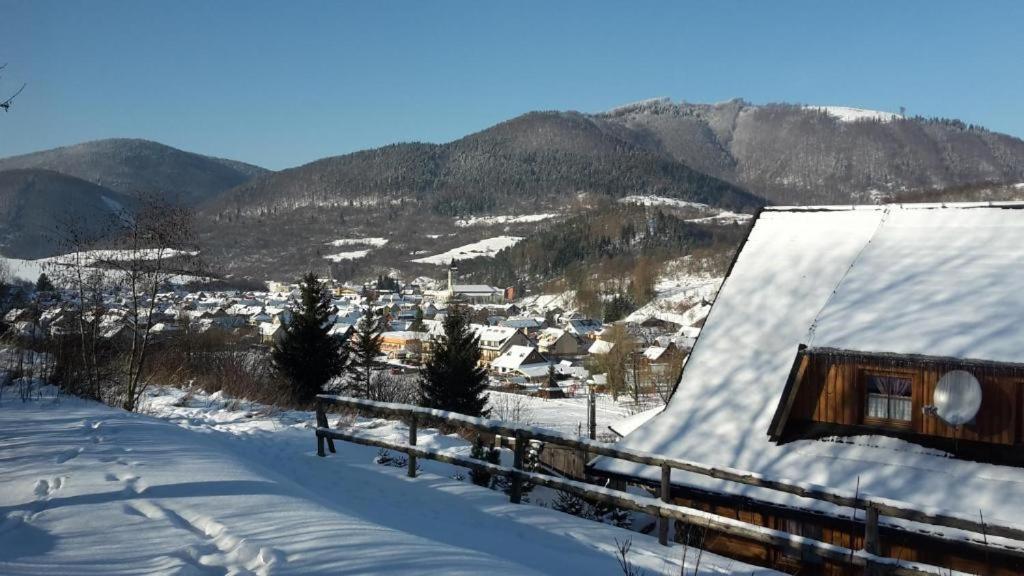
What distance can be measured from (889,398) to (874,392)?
0.21 m

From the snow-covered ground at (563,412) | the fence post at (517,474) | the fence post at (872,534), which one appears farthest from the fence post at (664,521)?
the snow-covered ground at (563,412)

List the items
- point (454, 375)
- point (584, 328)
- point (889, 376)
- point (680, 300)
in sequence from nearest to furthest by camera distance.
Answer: point (889, 376), point (454, 375), point (584, 328), point (680, 300)

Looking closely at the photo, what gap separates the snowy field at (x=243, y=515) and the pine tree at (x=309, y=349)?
17.5m

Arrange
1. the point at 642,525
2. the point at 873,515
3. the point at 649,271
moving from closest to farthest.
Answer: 1. the point at 873,515
2. the point at 642,525
3. the point at 649,271

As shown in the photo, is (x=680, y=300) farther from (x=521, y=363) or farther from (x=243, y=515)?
(x=243, y=515)

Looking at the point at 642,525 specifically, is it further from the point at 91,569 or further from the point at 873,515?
the point at 91,569

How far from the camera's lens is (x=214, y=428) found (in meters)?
12.1

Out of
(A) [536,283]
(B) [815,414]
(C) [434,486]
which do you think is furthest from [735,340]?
(A) [536,283]

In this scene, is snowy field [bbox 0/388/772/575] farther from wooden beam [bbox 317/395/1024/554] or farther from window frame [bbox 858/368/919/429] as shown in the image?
window frame [bbox 858/368/919/429]

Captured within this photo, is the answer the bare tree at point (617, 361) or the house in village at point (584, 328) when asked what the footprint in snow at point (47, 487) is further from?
the house in village at point (584, 328)

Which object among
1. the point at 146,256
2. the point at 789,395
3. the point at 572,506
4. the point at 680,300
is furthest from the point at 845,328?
the point at 680,300

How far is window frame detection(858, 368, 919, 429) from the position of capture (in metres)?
9.75

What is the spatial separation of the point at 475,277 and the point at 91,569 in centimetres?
19262

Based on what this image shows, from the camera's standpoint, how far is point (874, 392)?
33.3 ft
